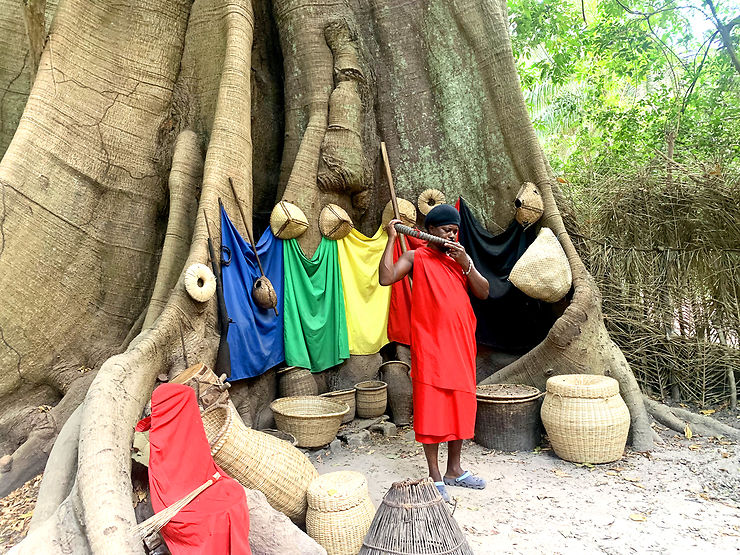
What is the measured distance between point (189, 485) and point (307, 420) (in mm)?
1519

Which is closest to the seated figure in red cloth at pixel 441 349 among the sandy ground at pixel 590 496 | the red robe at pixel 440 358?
the red robe at pixel 440 358

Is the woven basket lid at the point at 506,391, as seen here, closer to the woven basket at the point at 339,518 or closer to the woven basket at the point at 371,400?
the woven basket at the point at 371,400

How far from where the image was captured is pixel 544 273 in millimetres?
4277

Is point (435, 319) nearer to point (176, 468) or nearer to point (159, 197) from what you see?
point (176, 468)

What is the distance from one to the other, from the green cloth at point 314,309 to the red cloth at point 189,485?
6.28 ft

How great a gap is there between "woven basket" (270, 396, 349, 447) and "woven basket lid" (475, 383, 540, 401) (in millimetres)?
1091

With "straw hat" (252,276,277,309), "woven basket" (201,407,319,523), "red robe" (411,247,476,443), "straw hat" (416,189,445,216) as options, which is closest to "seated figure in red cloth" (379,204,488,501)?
"red robe" (411,247,476,443)

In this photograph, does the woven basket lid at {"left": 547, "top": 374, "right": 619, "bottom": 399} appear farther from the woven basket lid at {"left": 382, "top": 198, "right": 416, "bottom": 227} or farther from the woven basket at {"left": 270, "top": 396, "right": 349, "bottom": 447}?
the woven basket lid at {"left": 382, "top": 198, "right": 416, "bottom": 227}

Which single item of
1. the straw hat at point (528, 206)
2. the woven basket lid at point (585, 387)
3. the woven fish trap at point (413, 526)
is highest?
the straw hat at point (528, 206)

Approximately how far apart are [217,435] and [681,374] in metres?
4.23

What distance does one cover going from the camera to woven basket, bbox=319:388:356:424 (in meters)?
4.39

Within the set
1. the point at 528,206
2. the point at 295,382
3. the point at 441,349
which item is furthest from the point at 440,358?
the point at 528,206

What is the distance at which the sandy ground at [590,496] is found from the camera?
275 cm

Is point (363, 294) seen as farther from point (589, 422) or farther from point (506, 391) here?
point (589, 422)
